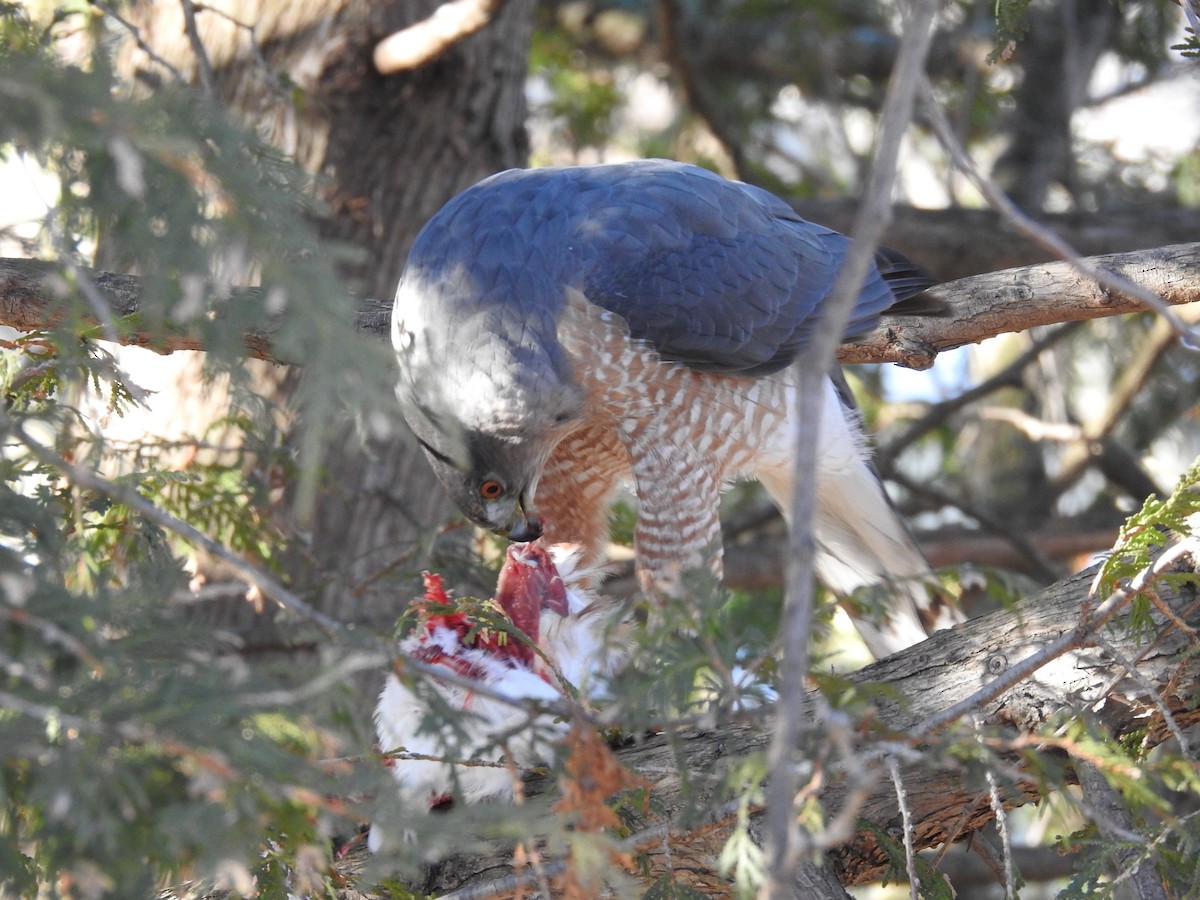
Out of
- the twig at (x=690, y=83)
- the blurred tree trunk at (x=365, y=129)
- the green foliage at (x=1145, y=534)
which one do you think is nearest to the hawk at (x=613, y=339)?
the blurred tree trunk at (x=365, y=129)

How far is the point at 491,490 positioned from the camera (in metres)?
3.55

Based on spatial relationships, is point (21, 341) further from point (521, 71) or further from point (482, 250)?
point (521, 71)

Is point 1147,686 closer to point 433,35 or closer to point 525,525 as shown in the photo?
point 525,525

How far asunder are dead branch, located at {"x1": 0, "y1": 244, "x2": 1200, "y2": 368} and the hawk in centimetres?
16

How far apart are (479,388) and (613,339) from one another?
440mm

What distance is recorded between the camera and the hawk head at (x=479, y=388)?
334 cm

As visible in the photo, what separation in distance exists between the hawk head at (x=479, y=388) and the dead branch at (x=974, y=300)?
425 millimetres

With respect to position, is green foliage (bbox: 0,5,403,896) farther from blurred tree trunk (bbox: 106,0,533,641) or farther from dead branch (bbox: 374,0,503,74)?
blurred tree trunk (bbox: 106,0,533,641)

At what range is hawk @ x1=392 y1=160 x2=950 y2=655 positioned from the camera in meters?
3.40

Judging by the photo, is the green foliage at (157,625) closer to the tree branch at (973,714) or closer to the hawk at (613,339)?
the tree branch at (973,714)

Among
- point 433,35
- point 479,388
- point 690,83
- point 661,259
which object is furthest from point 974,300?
point 690,83

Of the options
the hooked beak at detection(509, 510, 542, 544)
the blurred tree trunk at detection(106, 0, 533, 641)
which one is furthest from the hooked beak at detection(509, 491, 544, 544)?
the blurred tree trunk at detection(106, 0, 533, 641)

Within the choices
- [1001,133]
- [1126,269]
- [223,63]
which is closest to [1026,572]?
[1126,269]

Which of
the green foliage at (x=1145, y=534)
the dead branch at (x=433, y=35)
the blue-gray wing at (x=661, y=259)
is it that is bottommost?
the green foliage at (x=1145, y=534)
